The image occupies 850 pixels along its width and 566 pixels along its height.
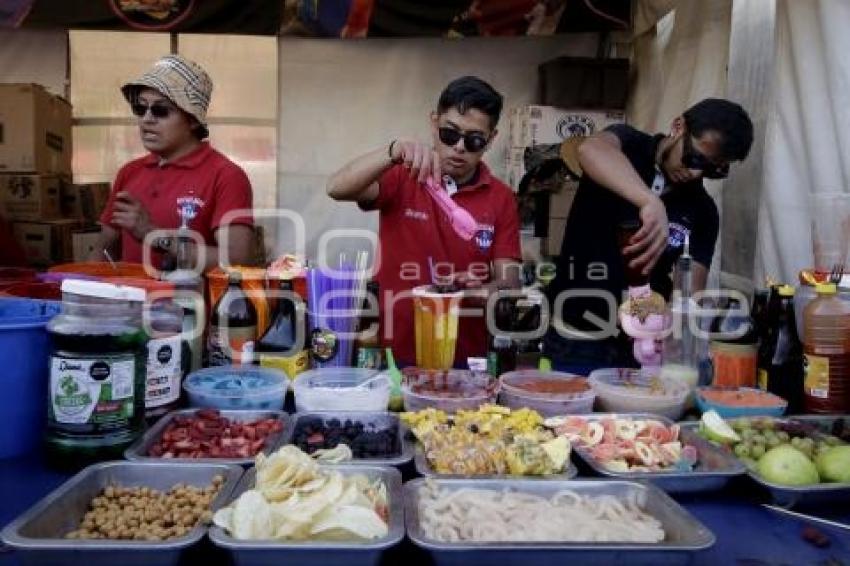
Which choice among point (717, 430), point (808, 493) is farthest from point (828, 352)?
point (808, 493)

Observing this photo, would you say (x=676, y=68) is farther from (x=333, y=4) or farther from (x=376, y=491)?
(x=376, y=491)

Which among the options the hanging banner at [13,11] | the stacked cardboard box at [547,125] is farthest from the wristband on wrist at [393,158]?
the hanging banner at [13,11]

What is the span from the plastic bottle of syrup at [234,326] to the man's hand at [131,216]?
87 cm

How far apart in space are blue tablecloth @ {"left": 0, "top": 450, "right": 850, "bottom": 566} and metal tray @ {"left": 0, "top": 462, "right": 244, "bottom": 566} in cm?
7

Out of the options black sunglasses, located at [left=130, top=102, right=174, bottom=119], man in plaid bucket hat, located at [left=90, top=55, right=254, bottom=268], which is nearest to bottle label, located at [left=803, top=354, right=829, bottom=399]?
man in plaid bucket hat, located at [left=90, top=55, right=254, bottom=268]

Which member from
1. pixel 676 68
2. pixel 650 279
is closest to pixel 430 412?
pixel 650 279

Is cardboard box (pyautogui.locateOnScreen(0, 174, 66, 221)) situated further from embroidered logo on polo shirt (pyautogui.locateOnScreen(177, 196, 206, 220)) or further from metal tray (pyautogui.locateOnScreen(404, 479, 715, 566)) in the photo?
metal tray (pyautogui.locateOnScreen(404, 479, 715, 566))

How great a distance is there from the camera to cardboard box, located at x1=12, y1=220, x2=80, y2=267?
4746 millimetres

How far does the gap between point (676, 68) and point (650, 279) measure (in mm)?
2217

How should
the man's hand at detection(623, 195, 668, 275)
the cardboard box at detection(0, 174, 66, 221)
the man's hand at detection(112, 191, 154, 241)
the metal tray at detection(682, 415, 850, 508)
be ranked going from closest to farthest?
the metal tray at detection(682, 415, 850, 508), the man's hand at detection(623, 195, 668, 275), the man's hand at detection(112, 191, 154, 241), the cardboard box at detection(0, 174, 66, 221)

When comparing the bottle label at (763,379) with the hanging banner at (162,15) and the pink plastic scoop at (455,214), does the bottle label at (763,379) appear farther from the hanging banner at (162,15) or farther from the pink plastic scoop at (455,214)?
the hanging banner at (162,15)

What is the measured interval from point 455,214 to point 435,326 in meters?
0.62

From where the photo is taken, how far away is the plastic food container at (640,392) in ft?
6.19

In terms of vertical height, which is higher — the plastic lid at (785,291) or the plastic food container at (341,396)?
the plastic lid at (785,291)
